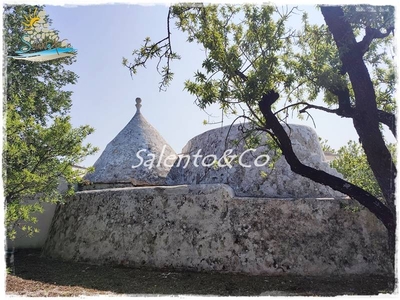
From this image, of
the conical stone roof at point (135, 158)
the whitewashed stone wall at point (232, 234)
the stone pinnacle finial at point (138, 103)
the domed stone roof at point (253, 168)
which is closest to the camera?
the whitewashed stone wall at point (232, 234)

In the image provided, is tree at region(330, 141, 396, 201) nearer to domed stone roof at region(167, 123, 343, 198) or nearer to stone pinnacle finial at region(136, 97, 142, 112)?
domed stone roof at region(167, 123, 343, 198)

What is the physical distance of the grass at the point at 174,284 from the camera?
15.1ft

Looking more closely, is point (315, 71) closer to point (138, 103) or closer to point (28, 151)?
point (28, 151)

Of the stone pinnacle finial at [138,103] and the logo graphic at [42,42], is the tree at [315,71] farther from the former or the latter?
the stone pinnacle finial at [138,103]

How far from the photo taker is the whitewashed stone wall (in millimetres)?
5590

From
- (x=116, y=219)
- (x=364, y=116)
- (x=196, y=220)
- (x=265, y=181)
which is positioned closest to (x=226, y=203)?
(x=196, y=220)

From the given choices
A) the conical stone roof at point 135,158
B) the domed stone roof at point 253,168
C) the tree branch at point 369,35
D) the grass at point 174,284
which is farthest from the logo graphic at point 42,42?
the conical stone roof at point 135,158

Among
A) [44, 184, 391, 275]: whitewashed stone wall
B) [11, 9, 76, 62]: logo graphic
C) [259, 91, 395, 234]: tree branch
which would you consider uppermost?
[11, 9, 76, 62]: logo graphic

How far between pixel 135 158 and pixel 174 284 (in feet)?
17.7

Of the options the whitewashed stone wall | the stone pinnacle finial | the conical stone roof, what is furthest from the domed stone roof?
the stone pinnacle finial

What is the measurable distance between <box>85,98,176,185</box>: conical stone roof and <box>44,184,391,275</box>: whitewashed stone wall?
8.00 feet

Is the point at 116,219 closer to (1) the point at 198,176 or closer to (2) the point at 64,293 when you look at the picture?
(2) the point at 64,293

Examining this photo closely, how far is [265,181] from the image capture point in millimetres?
7613

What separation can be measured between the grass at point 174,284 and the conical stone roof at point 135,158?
11.4 feet
